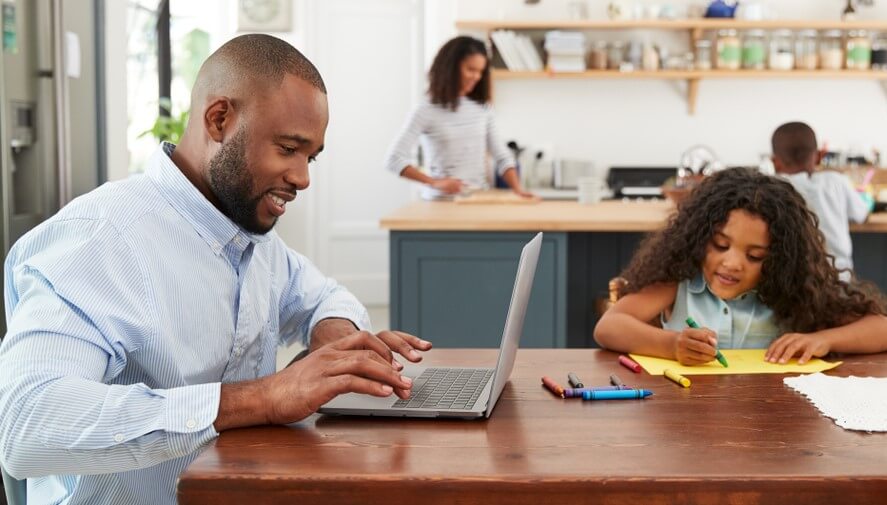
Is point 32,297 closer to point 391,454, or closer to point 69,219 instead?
point 69,219

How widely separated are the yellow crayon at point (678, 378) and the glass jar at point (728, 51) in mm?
4802

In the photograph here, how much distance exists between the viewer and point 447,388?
1464 mm

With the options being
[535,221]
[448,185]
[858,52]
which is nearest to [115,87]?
[448,185]

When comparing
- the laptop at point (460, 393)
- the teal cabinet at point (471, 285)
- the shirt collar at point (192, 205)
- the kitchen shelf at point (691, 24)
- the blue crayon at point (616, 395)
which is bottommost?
the teal cabinet at point (471, 285)

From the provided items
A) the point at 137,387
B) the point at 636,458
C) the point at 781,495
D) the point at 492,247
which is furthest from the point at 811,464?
the point at 492,247

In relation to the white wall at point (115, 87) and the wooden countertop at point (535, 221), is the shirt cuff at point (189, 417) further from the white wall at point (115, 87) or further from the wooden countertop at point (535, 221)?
the white wall at point (115, 87)

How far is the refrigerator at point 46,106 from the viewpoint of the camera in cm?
306

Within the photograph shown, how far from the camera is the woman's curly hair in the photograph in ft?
6.35

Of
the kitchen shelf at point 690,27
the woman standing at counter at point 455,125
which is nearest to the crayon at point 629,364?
the woman standing at counter at point 455,125

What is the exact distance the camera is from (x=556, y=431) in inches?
49.3

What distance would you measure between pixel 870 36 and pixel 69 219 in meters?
5.95

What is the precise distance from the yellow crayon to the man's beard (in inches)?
27.1

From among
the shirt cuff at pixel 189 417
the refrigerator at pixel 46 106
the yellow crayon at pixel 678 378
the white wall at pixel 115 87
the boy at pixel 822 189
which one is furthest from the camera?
the white wall at pixel 115 87

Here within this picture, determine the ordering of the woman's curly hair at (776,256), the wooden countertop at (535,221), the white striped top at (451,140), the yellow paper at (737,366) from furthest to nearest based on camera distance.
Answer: the white striped top at (451,140) < the wooden countertop at (535,221) < the woman's curly hair at (776,256) < the yellow paper at (737,366)
